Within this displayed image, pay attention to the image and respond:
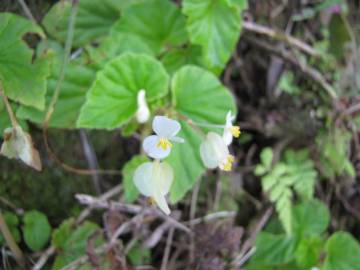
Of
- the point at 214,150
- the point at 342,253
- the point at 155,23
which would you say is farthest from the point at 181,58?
the point at 342,253

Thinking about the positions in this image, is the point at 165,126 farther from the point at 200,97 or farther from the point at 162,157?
the point at 200,97

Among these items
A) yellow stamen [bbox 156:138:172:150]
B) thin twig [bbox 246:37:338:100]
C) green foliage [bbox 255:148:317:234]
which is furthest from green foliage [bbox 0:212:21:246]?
thin twig [bbox 246:37:338:100]

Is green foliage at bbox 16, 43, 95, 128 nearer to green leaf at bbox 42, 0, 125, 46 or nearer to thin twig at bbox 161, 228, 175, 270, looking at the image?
green leaf at bbox 42, 0, 125, 46

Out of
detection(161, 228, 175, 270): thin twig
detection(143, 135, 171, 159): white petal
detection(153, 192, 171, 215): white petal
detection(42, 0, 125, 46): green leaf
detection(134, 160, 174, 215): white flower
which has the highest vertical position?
detection(42, 0, 125, 46): green leaf

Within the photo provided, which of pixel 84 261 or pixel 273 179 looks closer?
pixel 84 261

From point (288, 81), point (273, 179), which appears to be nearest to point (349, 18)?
point (288, 81)

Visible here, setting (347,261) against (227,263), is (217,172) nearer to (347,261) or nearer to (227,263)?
(227,263)
